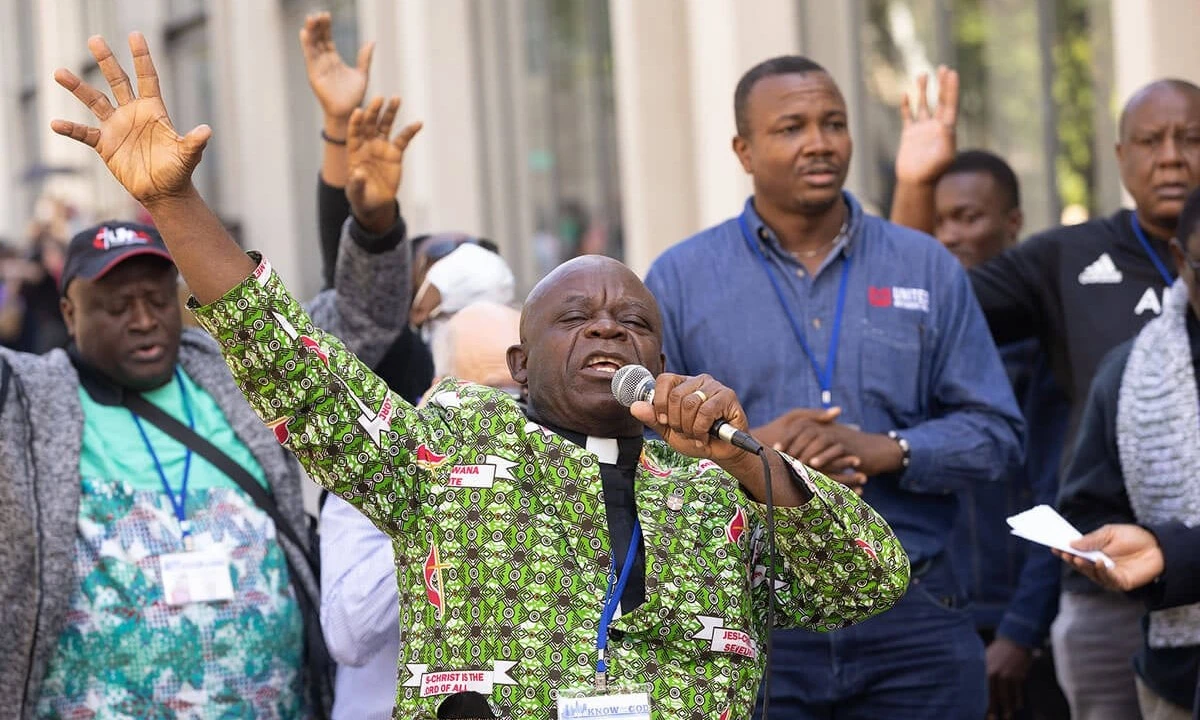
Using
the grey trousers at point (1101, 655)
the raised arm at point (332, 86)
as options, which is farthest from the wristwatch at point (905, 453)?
the raised arm at point (332, 86)

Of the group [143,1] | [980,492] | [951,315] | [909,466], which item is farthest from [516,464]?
[143,1]

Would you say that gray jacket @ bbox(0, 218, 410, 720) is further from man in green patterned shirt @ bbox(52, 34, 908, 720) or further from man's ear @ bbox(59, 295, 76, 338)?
man in green patterned shirt @ bbox(52, 34, 908, 720)

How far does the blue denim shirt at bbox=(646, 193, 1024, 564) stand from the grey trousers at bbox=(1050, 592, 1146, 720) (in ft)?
2.67

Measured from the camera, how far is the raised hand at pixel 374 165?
17.3 feet

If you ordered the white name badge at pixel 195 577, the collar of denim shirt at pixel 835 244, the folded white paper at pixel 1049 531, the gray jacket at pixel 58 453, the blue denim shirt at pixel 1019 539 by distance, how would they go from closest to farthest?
the folded white paper at pixel 1049 531 < the gray jacket at pixel 58 453 < the white name badge at pixel 195 577 < the collar of denim shirt at pixel 835 244 < the blue denim shirt at pixel 1019 539

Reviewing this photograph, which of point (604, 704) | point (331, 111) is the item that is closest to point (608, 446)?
point (604, 704)

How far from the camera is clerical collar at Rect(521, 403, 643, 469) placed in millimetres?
3604

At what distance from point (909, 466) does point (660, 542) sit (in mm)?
1368

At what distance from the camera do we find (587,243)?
1345 cm

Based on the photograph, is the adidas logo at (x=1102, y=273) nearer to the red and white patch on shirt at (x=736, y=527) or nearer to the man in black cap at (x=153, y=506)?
the man in black cap at (x=153, y=506)

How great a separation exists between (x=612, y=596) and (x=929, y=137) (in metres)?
3.06

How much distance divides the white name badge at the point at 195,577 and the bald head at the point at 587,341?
1.59 metres

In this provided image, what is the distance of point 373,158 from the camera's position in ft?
17.5

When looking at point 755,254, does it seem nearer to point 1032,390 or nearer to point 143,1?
point 1032,390
